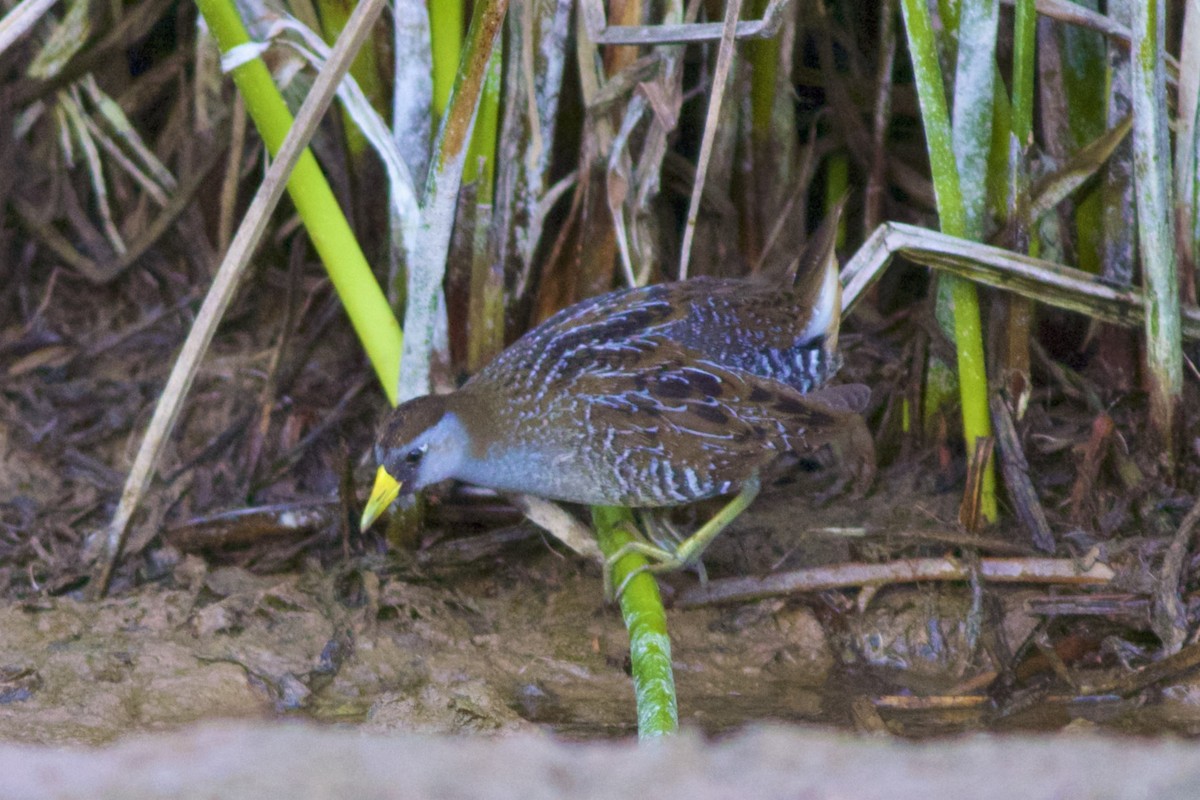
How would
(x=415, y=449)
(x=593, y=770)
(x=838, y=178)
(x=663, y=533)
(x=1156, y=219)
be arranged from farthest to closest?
(x=838, y=178) < (x=663, y=533) < (x=415, y=449) < (x=1156, y=219) < (x=593, y=770)

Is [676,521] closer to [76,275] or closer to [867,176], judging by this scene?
[867,176]

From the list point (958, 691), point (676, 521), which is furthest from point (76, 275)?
point (958, 691)

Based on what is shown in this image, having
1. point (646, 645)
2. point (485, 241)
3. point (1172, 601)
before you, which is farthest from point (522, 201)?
point (1172, 601)

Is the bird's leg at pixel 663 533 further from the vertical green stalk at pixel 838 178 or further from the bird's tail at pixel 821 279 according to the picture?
the vertical green stalk at pixel 838 178

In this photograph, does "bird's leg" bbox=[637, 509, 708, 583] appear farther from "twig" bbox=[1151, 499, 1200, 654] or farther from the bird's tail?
"twig" bbox=[1151, 499, 1200, 654]

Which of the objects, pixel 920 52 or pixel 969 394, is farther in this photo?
pixel 969 394

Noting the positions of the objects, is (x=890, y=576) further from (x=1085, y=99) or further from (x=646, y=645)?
(x=1085, y=99)

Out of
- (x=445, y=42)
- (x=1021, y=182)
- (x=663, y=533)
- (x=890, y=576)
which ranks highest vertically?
(x=445, y=42)
